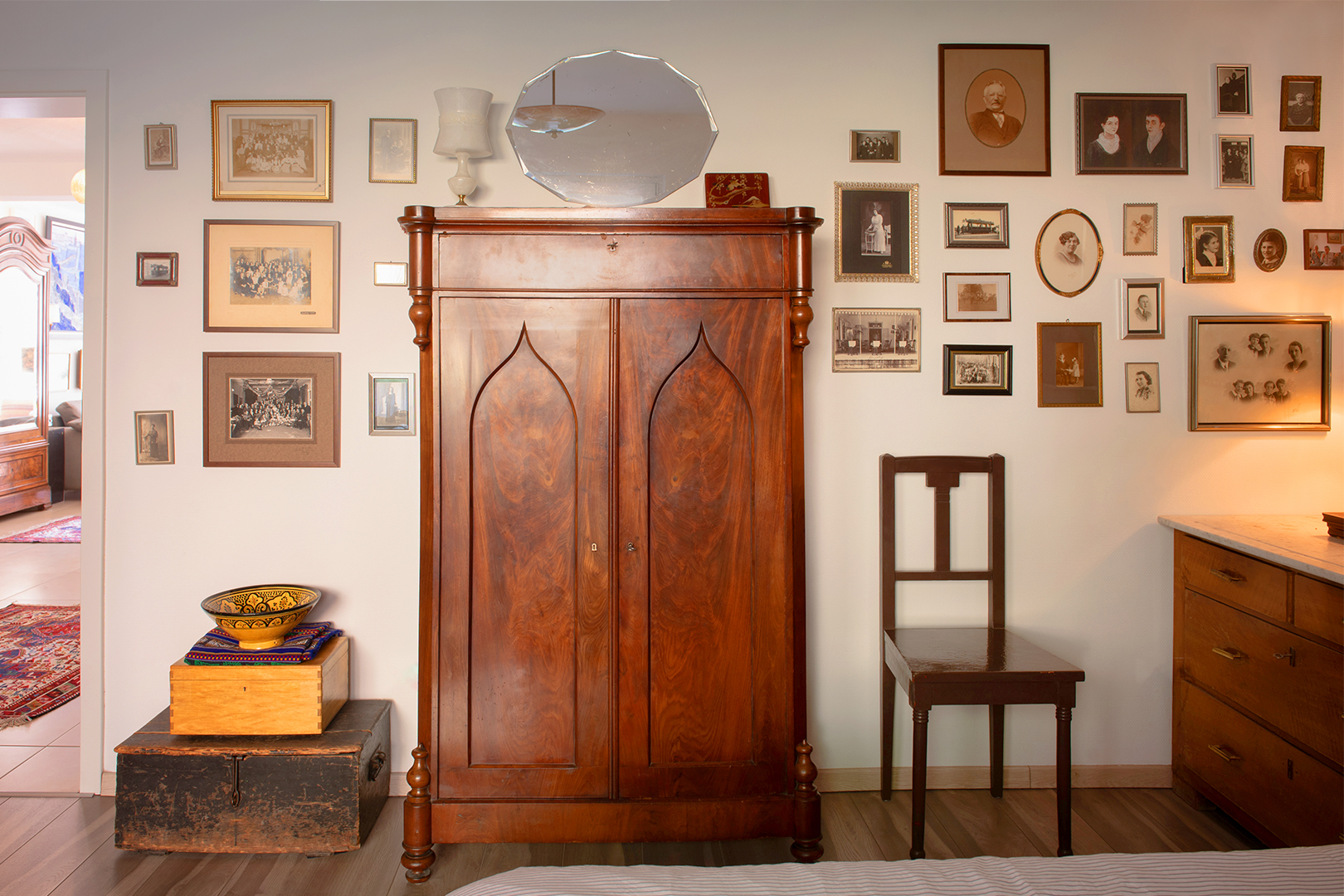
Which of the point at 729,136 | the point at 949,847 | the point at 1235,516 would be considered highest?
the point at 729,136

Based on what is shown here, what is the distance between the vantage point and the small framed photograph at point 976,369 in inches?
101

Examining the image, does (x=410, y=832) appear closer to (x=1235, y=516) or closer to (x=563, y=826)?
(x=563, y=826)

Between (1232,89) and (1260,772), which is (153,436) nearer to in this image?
(1260,772)

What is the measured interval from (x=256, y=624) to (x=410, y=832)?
0.77 meters

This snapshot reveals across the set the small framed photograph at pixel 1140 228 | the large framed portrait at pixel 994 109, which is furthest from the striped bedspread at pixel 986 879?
the large framed portrait at pixel 994 109

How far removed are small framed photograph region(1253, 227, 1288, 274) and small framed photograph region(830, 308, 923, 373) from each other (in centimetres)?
121

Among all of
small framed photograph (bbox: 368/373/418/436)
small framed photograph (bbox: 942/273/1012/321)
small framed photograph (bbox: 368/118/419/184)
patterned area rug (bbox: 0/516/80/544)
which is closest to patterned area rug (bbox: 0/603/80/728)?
patterned area rug (bbox: 0/516/80/544)

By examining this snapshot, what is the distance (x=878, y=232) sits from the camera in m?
2.54

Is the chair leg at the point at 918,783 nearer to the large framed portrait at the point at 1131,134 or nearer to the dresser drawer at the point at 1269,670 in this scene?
the dresser drawer at the point at 1269,670

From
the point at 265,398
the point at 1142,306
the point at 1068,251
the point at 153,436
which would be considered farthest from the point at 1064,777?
the point at 153,436

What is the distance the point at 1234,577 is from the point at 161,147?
3695 mm

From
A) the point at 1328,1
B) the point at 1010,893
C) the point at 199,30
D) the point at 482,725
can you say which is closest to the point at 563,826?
the point at 482,725

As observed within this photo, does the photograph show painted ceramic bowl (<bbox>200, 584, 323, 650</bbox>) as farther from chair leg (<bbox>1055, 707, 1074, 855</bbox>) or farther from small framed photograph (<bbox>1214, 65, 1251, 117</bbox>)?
small framed photograph (<bbox>1214, 65, 1251, 117</bbox>)

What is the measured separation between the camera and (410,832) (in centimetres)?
208
